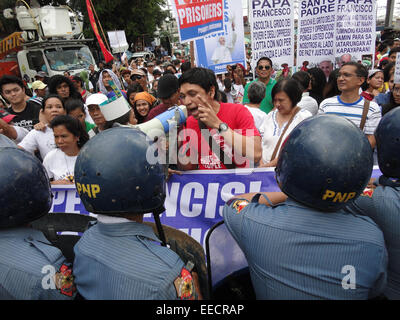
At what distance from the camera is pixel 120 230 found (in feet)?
4.57

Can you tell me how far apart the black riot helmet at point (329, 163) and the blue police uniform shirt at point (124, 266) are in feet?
2.22

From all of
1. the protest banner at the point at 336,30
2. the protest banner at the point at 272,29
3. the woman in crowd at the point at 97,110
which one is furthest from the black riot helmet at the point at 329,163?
the protest banner at the point at 336,30

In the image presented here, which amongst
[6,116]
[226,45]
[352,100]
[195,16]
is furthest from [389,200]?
[6,116]

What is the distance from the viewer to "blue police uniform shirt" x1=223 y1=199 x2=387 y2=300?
130 centimetres

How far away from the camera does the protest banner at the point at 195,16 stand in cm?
463

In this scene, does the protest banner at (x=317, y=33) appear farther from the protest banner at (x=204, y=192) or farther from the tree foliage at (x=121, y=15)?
the tree foliage at (x=121, y=15)

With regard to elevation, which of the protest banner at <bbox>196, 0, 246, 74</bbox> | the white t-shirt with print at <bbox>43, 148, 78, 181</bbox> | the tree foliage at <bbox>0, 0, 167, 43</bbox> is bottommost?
the white t-shirt with print at <bbox>43, 148, 78, 181</bbox>

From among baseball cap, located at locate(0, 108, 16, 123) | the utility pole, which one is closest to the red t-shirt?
baseball cap, located at locate(0, 108, 16, 123)

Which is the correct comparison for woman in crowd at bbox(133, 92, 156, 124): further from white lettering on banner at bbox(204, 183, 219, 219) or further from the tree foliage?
the tree foliage

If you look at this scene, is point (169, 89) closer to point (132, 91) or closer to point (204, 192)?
point (204, 192)

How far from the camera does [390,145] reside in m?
1.62

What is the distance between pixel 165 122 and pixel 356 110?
8.07 feet
